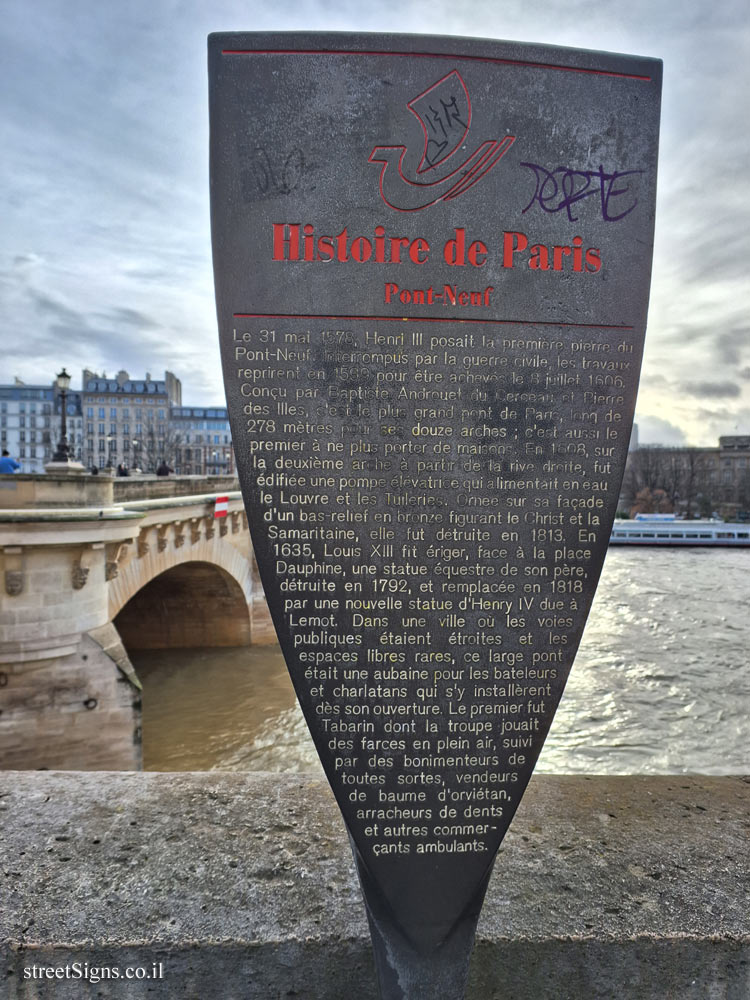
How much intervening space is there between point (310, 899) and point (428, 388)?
4.96ft

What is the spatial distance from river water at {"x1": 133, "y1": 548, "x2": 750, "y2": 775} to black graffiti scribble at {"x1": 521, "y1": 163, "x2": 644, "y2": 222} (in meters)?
12.3

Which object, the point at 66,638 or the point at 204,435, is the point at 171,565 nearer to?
the point at 66,638

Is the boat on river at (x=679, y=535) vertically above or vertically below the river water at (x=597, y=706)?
above

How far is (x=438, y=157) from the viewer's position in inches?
69.7

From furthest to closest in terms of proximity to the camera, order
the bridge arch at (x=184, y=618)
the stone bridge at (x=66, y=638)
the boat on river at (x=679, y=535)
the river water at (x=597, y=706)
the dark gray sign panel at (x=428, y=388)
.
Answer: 1. the boat on river at (x=679, y=535)
2. the bridge arch at (x=184, y=618)
3. the river water at (x=597, y=706)
4. the stone bridge at (x=66, y=638)
5. the dark gray sign panel at (x=428, y=388)

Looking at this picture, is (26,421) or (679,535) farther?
(26,421)

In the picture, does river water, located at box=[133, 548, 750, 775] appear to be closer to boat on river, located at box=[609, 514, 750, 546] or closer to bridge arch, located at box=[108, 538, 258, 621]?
bridge arch, located at box=[108, 538, 258, 621]

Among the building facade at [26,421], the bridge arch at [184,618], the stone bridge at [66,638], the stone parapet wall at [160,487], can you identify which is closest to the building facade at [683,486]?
the bridge arch at [184,618]

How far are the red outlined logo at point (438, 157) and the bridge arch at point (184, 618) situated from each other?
19951mm

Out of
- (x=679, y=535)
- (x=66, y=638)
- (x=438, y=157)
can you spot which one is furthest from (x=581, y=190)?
(x=679, y=535)

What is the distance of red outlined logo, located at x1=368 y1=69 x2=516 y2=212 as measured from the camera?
5.78 feet

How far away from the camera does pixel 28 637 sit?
394 inches

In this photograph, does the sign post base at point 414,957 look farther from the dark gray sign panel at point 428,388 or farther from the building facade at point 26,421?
the building facade at point 26,421

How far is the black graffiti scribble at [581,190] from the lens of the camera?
5.87ft
